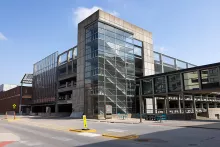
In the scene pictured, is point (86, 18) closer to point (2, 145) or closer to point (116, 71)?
point (116, 71)

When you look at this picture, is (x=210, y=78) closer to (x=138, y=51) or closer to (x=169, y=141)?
(x=138, y=51)

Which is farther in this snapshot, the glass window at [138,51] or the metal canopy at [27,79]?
the metal canopy at [27,79]

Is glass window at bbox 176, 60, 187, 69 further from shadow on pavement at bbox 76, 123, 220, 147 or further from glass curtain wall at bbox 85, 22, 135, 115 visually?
shadow on pavement at bbox 76, 123, 220, 147

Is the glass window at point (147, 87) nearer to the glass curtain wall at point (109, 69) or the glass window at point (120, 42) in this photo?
the glass curtain wall at point (109, 69)

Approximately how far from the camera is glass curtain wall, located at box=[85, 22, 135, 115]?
40128 mm

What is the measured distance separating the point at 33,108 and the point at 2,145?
71.1 meters

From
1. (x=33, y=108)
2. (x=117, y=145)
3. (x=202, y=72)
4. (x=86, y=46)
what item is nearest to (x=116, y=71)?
(x=86, y=46)

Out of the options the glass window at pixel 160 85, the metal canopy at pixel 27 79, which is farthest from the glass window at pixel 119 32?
the metal canopy at pixel 27 79

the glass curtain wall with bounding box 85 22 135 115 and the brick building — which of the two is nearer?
the glass curtain wall with bounding box 85 22 135 115

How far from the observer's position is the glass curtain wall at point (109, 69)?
132 ft

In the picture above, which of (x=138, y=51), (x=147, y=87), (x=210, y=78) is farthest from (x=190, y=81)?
(x=138, y=51)

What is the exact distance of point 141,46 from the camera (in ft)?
176

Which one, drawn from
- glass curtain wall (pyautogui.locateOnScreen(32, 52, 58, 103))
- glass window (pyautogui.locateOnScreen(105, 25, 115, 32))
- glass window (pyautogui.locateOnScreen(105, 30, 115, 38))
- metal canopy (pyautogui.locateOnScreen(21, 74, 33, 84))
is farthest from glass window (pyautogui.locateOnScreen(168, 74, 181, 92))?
metal canopy (pyautogui.locateOnScreen(21, 74, 33, 84))

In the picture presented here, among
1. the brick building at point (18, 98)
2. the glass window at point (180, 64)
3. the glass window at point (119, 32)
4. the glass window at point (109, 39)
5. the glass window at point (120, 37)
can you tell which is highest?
the glass window at point (119, 32)
